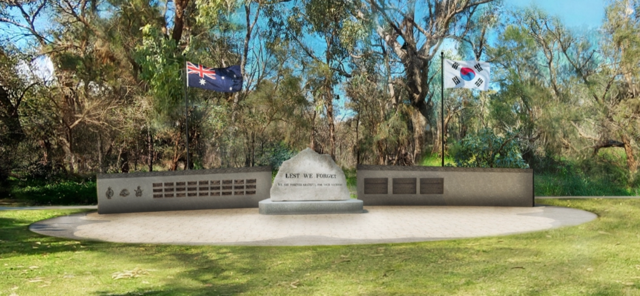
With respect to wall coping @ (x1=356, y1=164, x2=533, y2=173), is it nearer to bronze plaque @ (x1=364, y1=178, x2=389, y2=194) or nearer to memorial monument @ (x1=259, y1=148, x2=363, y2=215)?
bronze plaque @ (x1=364, y1=178, x2=389, y2=194)

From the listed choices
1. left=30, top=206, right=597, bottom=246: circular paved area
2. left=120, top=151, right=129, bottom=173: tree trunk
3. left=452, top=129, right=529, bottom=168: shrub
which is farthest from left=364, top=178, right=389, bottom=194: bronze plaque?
left=120, top=151, right=129, bottom=173: tree trunk

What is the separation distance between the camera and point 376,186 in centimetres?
1625

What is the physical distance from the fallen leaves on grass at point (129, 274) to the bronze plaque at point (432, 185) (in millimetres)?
10423

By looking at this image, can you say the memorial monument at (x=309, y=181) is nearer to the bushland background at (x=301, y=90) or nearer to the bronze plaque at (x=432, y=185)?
the bronze plaque at (x=432, y=185)

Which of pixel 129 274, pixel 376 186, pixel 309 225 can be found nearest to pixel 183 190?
pixel 309 225

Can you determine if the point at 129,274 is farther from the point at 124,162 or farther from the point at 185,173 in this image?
the point at 124,162

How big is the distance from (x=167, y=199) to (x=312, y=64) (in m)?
14.4

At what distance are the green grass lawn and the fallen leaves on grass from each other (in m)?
0.01

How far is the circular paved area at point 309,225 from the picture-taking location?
34.2 ft

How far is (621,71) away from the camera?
25859 millimetres

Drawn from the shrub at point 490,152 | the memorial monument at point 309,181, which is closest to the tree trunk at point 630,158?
the shrub at point 490,152

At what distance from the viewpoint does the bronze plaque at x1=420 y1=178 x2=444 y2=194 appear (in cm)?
1631

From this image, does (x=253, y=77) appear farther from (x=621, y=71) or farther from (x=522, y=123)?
(x=621, y=71)

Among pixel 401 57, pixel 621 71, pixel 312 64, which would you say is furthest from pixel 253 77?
pixel 621 71
